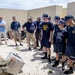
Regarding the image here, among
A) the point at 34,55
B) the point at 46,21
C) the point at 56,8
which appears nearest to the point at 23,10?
the point at 56,8

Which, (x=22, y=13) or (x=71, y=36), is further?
(x=22, y=13)

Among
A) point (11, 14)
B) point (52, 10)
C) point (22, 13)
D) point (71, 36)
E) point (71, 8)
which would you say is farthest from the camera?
point (22, 13)

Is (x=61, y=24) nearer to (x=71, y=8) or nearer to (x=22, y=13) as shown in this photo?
(x=71, y=8)

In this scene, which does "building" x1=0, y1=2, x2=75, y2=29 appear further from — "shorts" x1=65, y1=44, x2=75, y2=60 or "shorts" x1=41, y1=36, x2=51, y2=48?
"shorts" x1=65, y1=44, x2=75, y2=60

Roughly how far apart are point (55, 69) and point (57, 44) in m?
0.82

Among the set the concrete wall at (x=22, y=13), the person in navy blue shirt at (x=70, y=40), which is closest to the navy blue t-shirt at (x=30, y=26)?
the person in navy blue shirt at (x=70, y=40)

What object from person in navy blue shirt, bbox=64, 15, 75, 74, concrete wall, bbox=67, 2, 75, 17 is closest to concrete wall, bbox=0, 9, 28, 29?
concrete wall, bbox=67, 2, 75, 17

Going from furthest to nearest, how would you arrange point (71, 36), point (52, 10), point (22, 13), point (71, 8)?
1. point (22, 13)
2. point (52, 10)
3. point (71, 8)
4. point (71, 36)

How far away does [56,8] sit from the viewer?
1495cm

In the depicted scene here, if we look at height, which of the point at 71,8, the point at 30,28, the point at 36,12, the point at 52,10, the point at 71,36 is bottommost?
the point at 30,28

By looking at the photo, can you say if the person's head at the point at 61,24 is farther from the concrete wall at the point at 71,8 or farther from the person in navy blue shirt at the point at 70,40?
the concrete wall at the point at 71,8

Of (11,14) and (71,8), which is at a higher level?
(71,8)

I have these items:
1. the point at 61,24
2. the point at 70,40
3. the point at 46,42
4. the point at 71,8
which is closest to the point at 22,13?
the point at 71,8

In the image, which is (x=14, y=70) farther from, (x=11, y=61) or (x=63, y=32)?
(x=63, y=32)
